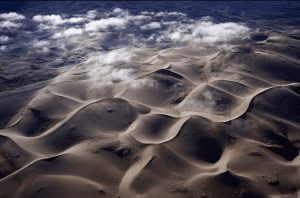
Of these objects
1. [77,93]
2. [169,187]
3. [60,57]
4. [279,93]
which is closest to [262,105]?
[279,93]

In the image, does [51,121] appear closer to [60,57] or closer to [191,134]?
[191,134]

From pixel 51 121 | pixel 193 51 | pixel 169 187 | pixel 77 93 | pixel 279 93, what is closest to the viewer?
pixel 169 187

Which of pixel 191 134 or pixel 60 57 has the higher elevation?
pixel 191 134

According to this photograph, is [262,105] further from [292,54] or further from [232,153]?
[292,54]

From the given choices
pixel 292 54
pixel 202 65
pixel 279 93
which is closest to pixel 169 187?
pixel 279 93

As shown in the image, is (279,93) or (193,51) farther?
(193,51)

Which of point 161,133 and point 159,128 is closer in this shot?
point 161,133

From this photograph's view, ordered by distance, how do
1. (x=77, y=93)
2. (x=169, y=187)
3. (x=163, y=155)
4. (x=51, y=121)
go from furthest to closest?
(x=77, y=93)
(x=51, y=121)
(x=163, y=155)
(x=169, y=187)
